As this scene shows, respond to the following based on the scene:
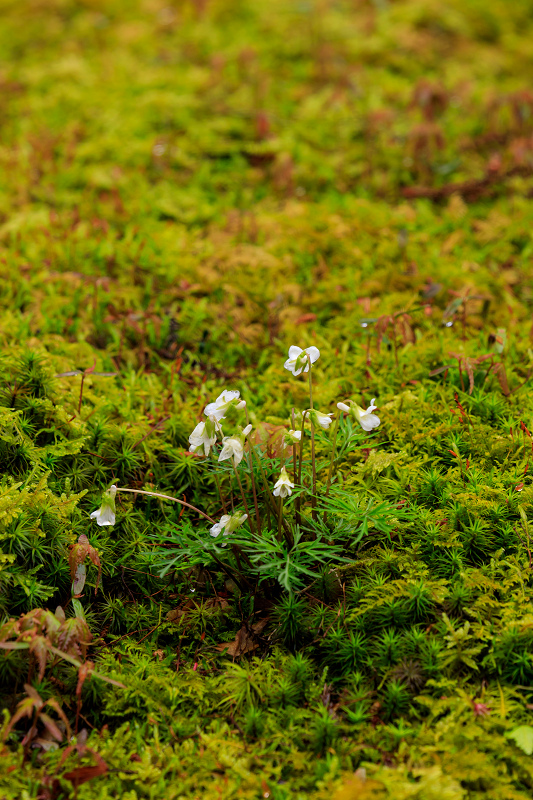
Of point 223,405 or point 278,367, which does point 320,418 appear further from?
point 278,367

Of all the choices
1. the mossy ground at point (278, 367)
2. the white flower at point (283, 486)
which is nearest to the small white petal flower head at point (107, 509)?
the mossy ground at point (278, 367)

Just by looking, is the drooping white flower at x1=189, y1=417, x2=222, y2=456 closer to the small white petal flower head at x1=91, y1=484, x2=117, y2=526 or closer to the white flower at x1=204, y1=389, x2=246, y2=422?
the white flower at x1=204, y1=389, x2=246, y2=422

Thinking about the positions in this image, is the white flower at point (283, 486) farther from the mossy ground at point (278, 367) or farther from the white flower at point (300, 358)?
the white flower at point (300, 358)

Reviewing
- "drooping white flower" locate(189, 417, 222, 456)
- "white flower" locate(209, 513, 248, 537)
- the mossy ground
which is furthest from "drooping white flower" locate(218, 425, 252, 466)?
the mossy ground

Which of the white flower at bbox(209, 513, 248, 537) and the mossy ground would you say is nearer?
the mossy ground

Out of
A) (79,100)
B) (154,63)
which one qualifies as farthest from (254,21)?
(79,100)

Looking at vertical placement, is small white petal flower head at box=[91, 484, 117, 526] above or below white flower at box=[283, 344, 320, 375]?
below
